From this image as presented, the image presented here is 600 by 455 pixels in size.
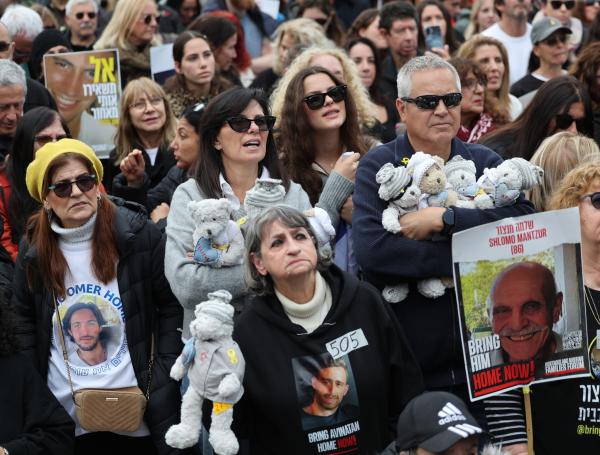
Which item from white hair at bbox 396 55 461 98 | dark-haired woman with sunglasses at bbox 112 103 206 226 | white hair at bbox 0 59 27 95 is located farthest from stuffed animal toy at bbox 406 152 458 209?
white hair at bbox 0 59 27 95

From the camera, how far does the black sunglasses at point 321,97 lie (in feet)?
21.3

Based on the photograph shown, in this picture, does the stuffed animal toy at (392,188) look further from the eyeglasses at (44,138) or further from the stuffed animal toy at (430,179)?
the eyeglasses at (44,138)

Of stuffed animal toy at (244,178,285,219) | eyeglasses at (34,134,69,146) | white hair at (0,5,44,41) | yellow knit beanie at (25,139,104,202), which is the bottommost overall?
stuffed animal toy at (244,178,285,219)

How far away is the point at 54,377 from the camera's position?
569 cm

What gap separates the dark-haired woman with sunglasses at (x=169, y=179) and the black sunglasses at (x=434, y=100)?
1.69 metres

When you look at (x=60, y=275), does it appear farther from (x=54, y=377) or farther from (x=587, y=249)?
(x=587, y=249)

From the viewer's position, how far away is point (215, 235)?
5367 millimetres

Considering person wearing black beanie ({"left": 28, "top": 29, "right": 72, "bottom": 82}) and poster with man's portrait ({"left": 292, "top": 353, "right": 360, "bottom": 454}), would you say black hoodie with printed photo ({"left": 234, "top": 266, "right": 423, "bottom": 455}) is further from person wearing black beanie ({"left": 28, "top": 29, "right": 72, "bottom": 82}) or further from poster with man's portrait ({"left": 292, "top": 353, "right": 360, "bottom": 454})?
person wearing black beanie ({"left": 28, "top": 29, "right": 72, "bottom": 82})

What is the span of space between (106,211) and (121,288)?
0.39m

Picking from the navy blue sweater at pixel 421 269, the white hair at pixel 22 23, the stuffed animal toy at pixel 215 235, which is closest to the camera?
the navy blue sweater at pixel 421 269

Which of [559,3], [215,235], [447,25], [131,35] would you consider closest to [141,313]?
[215,235]

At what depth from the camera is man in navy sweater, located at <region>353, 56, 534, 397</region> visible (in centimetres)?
518

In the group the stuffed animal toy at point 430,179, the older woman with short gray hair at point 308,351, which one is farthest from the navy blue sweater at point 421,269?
the older woman with short gray hair at point 308,351

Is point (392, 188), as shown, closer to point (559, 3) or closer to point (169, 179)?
point (169, 179)
